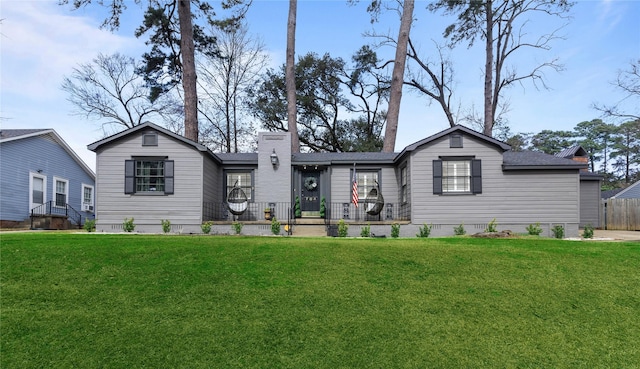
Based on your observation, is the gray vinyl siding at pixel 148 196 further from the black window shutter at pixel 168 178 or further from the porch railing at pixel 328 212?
the porch railing at pixel 328 212

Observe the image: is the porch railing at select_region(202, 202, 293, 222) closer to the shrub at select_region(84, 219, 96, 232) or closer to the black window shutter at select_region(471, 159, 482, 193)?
the shrub at select_region(84, 219, 96, 232)

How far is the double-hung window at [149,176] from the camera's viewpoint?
558 inches

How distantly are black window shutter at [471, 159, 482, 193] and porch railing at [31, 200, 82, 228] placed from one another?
19021 millimetres

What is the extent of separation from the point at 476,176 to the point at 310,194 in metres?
6.25

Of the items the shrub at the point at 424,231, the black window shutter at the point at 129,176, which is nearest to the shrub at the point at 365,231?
the shrub at the point at 424,231

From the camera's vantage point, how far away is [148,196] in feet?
46.5

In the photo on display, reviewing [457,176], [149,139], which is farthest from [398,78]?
[149,139]

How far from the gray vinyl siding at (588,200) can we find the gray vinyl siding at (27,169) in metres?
26.1

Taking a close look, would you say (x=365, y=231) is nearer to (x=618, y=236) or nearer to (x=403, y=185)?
(x=403, y=185)

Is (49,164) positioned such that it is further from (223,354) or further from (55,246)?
(223,354)

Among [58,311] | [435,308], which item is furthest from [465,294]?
[58,311]

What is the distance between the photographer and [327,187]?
52.2ft

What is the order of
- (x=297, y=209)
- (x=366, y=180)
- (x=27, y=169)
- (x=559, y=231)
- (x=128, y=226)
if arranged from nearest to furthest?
(x=559, y=231) → (x=128, y=226) → (x=297, y=209) → (x=366, y=180) → (x=27, y=169)

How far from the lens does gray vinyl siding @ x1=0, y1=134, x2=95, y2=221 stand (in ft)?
58.0
